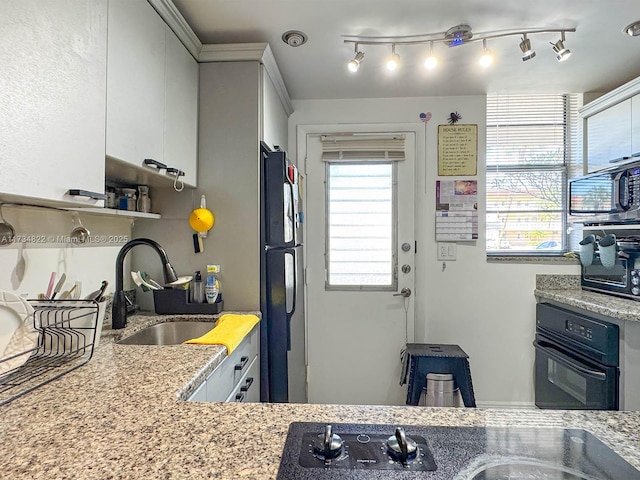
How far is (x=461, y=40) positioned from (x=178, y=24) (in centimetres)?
137

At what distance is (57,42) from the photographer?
97 cm

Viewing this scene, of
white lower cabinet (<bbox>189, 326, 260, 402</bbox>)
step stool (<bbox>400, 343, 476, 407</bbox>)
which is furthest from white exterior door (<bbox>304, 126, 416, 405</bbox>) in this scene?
white lower cabinet (<bbox>189, 326, 260, 402</bbox>)

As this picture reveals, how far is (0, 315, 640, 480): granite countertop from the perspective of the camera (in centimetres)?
59

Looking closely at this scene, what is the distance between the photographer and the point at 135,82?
136cm

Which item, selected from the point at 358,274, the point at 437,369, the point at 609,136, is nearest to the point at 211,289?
the point at 358,274

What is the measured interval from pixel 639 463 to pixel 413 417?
38cm

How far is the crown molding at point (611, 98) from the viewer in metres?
2.11

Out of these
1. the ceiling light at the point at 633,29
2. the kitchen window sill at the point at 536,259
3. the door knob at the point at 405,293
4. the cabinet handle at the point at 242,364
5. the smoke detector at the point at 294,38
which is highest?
the ceiling light at the point at 633,29

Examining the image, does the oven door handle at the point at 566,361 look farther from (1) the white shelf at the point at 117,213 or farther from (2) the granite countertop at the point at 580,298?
(1) the white shelf at the point at 117,213

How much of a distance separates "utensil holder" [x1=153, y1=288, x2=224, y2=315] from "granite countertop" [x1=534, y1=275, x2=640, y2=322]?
204 cm

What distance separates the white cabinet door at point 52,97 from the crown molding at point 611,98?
270cm

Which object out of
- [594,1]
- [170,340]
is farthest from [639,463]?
[594,1]

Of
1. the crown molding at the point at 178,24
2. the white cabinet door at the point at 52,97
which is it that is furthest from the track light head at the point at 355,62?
the white cabinet door at the point at 52,97

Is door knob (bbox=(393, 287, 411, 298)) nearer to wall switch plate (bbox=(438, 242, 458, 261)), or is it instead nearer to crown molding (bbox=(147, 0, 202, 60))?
wall switch plate (bbox=(438, 242, 458, 261))
